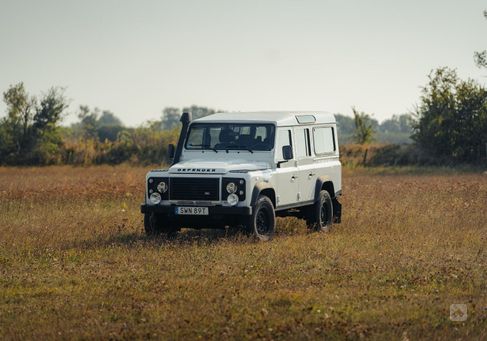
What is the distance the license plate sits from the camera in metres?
16.9

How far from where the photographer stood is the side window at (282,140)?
18.2 meters

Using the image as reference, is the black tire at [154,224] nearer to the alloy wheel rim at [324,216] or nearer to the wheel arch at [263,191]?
the wheel arch at [263,191]

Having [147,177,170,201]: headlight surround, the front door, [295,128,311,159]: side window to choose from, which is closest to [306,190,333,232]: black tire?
the front door

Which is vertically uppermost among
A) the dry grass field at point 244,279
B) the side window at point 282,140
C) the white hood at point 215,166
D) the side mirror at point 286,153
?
the side window at point 282,140

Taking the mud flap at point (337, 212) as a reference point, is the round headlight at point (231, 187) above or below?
above

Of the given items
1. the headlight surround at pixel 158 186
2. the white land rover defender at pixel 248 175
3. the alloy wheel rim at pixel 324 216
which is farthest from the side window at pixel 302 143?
the headlight surround at pixel 158 186

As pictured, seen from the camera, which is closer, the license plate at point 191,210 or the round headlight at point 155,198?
the license plate at point 191,210

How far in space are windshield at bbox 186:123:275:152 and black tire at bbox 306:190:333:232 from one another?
6.05 ft

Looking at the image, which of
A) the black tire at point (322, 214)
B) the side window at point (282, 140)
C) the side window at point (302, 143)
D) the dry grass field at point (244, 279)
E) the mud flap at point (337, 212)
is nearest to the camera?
the dry grass field at point (244, 279)

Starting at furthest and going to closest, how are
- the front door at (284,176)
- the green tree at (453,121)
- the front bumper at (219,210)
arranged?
1. the green tree at (453,121)
2. the front door at (284,176)
3. the front bumper at (219,210)

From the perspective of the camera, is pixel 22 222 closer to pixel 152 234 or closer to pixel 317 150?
pixel 152 234

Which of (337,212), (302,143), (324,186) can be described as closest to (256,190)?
(302,143)

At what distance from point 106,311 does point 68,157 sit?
44.5 metres

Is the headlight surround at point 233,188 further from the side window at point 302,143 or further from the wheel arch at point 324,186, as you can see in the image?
the wheel arch at point 324,186
